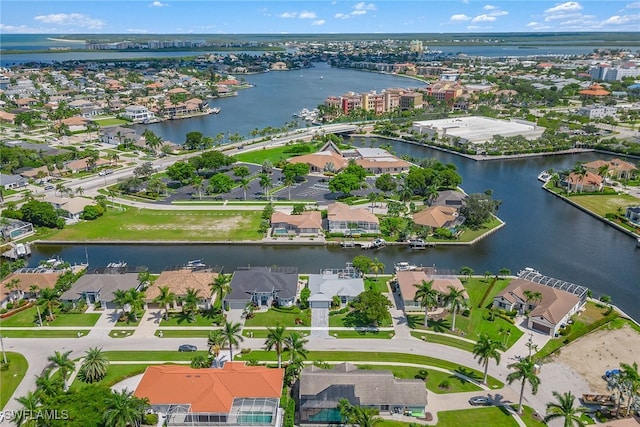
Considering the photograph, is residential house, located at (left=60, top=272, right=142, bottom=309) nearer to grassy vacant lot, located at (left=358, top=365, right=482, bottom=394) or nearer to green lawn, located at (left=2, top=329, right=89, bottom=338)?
green lawn, located at (left=2, top=329, right=89, bottom=338)

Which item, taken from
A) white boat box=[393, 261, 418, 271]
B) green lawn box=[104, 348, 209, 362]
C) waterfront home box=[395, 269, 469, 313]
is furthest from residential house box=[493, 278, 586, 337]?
green lawn box=[104, 348, 209, 362]

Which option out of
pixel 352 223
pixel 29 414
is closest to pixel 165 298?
pixel 29 414

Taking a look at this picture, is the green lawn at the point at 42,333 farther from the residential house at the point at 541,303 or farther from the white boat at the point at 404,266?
the residential house at the point at 541,303

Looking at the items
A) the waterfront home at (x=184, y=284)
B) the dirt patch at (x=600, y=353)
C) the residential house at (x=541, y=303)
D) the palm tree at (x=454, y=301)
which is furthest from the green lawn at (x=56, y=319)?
the dirt patch at (x=600, y=353)

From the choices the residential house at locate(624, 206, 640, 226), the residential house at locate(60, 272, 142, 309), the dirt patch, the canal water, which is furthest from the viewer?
the residential house at locate(624, 206, 640, 226)

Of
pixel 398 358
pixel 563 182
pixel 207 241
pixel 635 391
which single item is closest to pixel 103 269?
pixel 207 241

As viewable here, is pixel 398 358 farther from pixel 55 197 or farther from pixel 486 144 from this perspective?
pixel 486 144
